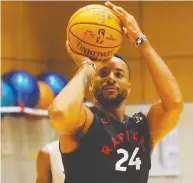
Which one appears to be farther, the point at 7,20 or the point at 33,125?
the point at 7,20

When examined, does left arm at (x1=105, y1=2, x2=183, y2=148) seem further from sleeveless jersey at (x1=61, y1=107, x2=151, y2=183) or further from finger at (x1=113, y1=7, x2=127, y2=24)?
sleeveless jersey at (x1=61, y1=107, x2=151, y2=183)

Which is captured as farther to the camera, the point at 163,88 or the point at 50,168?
the point at 50,168

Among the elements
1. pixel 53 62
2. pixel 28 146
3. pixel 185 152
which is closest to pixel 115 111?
pixel 28 146

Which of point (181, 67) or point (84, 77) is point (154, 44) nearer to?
point (181, 67)

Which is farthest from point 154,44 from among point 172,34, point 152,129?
point 152,129

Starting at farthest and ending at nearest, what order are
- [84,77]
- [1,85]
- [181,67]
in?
1. [181,67]
2. [1,85]
3. [84,77]

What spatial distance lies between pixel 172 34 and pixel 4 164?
5.94ft

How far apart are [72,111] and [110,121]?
0.20 metres

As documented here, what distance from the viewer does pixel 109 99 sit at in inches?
64.3

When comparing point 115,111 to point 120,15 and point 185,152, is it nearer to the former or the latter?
point 120,15

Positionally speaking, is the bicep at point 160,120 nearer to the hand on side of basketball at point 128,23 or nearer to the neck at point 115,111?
the neck at point 115,111

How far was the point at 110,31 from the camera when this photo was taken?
5.28ft

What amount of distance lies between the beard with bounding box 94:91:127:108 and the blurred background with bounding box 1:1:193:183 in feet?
5.17

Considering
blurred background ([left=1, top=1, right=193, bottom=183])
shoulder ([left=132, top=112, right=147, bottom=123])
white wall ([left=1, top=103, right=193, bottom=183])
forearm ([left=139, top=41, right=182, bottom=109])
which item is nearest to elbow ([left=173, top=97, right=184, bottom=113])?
forearm ([left=139, top=41, right=182, bottom=109])
